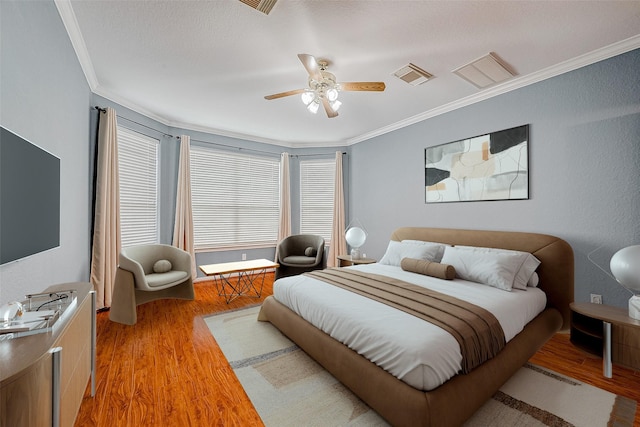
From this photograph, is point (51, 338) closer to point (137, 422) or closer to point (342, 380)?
point (137, 422)

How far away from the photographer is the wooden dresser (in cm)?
88

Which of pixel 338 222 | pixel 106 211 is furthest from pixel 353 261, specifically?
pixel 106 211

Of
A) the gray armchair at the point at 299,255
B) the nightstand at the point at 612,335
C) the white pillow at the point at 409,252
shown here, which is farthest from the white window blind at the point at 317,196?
the nightstand at the point at 612,335

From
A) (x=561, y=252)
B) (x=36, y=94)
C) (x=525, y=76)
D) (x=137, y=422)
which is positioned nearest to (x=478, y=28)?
(x=525, y=76)

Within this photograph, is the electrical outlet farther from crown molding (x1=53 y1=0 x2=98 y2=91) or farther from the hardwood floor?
crown molding (x1=53 y1=0 x2=98 y2=91)

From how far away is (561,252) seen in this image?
275 cm

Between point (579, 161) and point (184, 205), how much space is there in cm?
525

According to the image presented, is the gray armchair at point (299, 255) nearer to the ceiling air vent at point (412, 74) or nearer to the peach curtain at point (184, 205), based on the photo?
the peach curtain at point (184, 205)

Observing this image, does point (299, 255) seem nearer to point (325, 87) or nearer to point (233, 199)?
point (233, 199)

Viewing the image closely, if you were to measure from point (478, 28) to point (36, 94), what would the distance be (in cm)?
320

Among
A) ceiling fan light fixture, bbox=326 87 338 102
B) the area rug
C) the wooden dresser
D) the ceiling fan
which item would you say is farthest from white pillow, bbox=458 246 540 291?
the wooden dresser

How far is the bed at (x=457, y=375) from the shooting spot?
1495 mm

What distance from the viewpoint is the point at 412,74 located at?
290 cm

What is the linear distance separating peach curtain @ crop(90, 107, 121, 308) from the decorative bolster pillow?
369 cm
